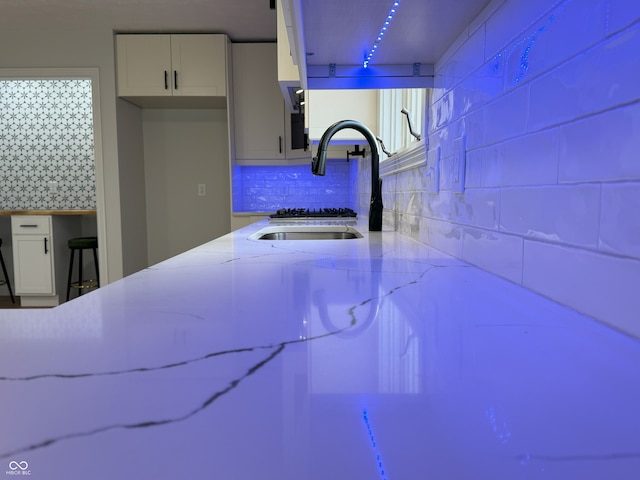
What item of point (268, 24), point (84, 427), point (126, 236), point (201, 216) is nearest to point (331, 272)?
point (84, 427)

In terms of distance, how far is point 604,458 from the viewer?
26 cm

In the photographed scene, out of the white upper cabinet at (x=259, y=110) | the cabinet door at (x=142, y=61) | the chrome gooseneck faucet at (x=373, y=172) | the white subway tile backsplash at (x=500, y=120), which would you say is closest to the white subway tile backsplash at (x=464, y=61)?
the white subway tile backsplash at (x=500, y=120)

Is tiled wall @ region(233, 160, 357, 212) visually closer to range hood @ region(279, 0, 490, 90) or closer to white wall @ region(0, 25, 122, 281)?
white wall @ region(0, 25, 122, 281)

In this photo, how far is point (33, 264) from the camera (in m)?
4.03

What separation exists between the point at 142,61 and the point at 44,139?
5.32 ft

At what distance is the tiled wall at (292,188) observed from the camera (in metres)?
4.27

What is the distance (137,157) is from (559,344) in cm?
433

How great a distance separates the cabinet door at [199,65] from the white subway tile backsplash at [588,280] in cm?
356

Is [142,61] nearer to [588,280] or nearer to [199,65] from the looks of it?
[199,65]

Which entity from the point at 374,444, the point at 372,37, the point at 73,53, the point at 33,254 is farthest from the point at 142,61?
the point at 374,444

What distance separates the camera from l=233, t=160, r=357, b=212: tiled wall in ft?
14.0

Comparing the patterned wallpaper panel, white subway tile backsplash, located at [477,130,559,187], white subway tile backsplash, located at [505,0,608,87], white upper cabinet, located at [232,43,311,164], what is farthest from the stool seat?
white subway tile backsplash, located at [505,0,608,87]

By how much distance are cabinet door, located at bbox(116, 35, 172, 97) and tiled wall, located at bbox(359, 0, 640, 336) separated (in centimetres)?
328

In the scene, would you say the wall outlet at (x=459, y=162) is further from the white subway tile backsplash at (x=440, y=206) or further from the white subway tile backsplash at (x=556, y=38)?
the white subway tile backsplash at (x=556, y=38)
